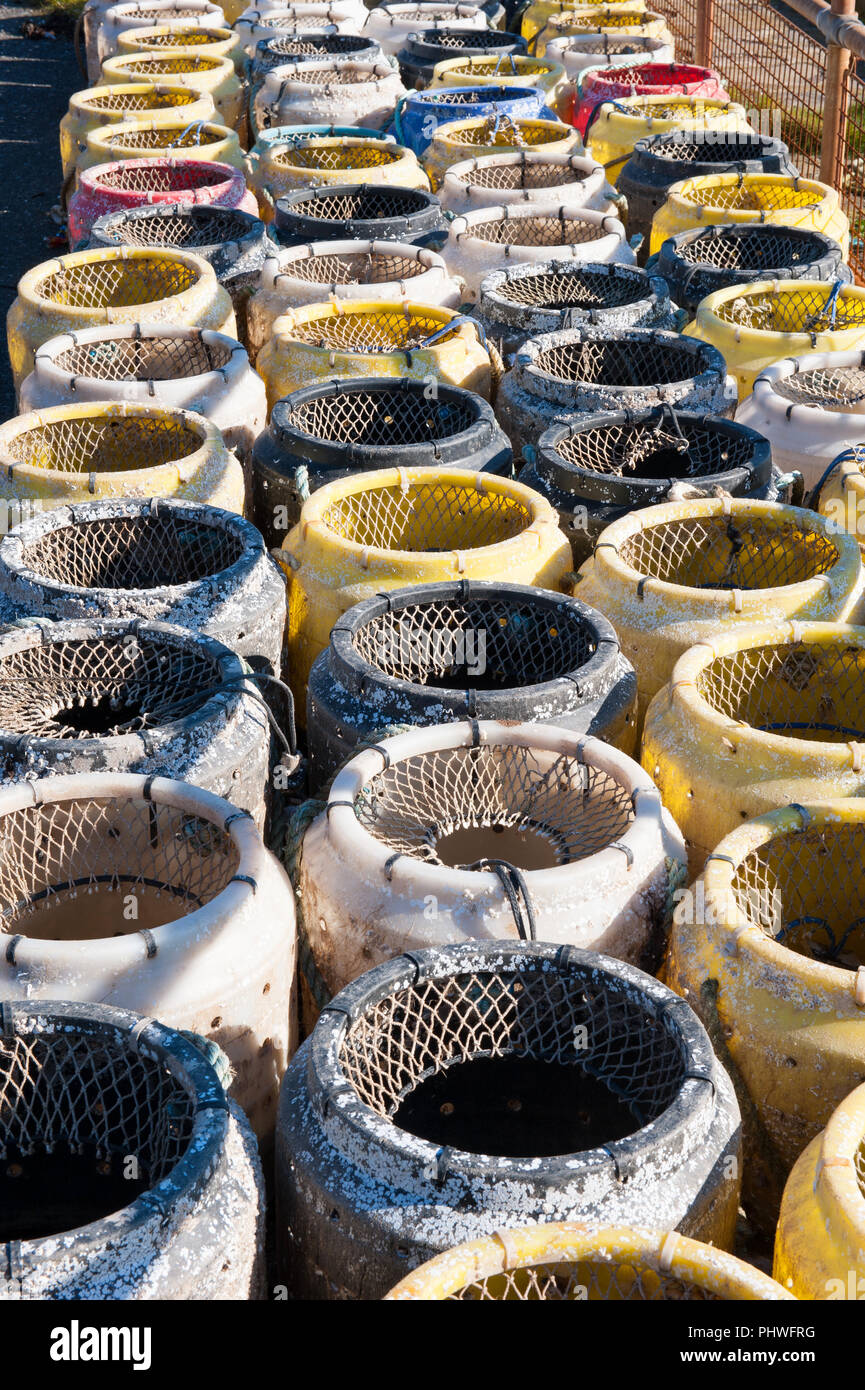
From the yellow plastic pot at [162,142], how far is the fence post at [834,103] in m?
3.89

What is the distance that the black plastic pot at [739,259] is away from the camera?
8.45 m

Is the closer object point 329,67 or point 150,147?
point 150,147

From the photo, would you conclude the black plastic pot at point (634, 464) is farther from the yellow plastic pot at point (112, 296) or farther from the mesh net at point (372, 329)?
the yellow plastic pot at point (112, 296)

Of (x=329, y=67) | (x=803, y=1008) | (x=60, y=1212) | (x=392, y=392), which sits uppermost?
(x=329, y=67)

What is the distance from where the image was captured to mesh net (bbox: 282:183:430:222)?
9.52 metres

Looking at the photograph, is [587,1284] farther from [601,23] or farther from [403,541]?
[601,23]

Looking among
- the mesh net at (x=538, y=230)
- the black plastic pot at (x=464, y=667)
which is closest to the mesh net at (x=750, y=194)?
the mesh net at (x=538, y=230)

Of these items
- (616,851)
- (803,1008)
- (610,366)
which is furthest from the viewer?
(610,366)

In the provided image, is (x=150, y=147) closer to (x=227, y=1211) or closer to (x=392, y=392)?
(x=392, y=392)

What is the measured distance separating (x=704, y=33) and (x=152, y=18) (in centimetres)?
490

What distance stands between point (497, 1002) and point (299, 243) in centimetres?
628

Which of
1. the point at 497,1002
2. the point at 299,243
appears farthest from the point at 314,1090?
the point at 299,243

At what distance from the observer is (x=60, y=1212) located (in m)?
3.72

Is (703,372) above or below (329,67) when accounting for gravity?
below
